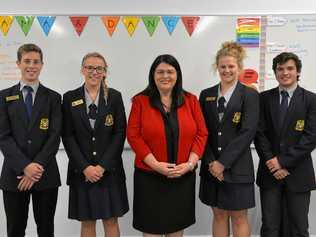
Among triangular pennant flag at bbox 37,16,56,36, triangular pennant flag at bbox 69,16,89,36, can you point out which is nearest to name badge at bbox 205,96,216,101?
triangular pennant flag at bbox 69,16,89,36

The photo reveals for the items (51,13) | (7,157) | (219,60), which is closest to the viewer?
(7,157)

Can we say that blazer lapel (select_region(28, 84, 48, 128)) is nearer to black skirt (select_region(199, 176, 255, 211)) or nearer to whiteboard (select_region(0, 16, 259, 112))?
whiteboard (select_region(0, 16, 259, 112))

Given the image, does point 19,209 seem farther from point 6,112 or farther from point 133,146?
point 133,146

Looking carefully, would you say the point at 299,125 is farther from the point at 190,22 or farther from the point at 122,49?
the point at 122,49

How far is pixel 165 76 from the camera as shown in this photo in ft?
7.09

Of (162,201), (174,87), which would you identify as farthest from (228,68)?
(162,201)

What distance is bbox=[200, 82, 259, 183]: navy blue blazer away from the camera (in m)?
2.25

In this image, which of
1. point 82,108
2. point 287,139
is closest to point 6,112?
point 82,108

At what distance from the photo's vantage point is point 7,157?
219cm

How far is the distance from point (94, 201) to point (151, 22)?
5.24 feet

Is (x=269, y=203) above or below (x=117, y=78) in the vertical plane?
below

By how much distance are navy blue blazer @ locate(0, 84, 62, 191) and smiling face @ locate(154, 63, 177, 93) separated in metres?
0.69

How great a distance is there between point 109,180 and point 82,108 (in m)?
0.51

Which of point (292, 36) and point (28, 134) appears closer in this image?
point (28, 134)
